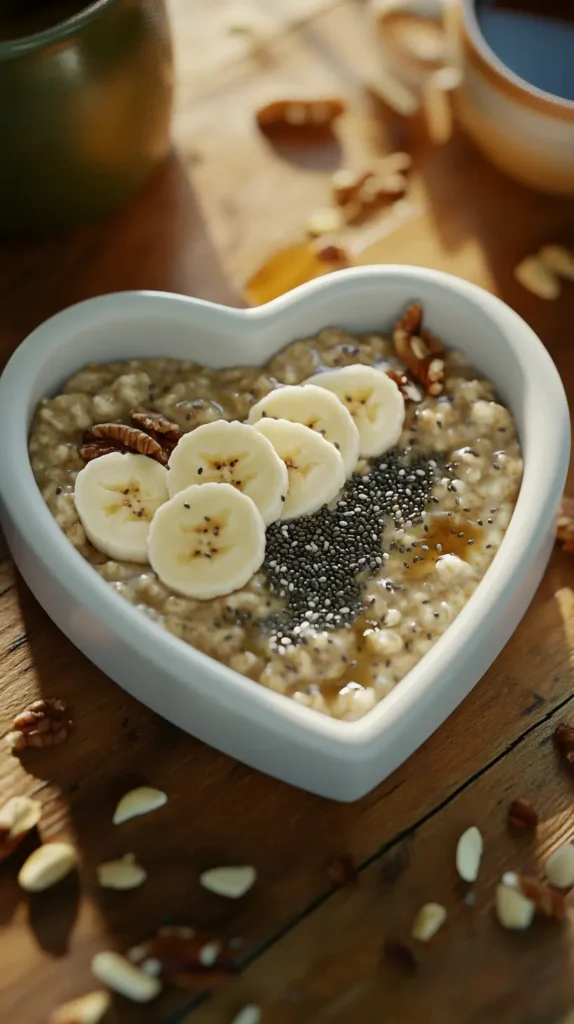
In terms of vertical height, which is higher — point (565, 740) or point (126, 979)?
point (565, 740)

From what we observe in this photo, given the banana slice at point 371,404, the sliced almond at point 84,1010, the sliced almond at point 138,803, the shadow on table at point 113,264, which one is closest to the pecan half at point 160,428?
the banana slice at point 371,404

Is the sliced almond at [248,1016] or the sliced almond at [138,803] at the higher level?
the sliced almond at [248,1016]

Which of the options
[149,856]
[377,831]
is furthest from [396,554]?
[149,856]

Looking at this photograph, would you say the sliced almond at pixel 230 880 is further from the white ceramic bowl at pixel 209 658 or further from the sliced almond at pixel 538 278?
the sliced almond at pixel 538 278

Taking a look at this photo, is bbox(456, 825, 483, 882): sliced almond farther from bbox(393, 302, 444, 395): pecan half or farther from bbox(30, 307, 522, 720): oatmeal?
bbox(393, 302, 444, 395): pecan half

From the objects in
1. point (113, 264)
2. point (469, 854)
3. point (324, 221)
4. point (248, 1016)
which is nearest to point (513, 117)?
point (324, 221)

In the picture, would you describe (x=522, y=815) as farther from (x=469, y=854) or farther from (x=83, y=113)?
(x=83, y=113)
